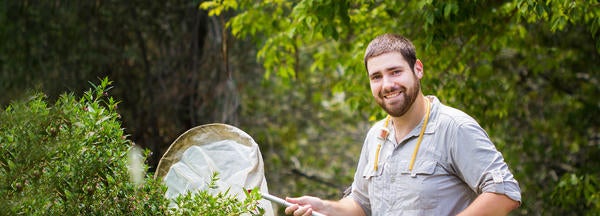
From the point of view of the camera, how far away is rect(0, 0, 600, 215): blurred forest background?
6.67 m

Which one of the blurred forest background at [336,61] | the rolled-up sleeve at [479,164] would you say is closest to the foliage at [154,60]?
the blurred forest background at [336,61]

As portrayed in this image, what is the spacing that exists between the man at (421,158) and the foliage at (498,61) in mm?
1760

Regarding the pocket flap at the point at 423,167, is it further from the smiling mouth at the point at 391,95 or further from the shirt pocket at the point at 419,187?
the smiling mouth at the point at 391,95

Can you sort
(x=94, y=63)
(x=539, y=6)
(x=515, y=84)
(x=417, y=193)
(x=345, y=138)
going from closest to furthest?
(x=417, y=193), (x=539, y=6), (x=94, y=63), (x=515, y=84), (x=345, y=138)

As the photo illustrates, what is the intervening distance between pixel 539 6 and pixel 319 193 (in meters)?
7.66

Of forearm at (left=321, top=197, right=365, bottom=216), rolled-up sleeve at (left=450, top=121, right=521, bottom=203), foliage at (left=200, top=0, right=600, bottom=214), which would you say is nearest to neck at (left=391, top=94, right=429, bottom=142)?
rolled-up sleeve at (left=450, top=121, right=521, bottom=203)

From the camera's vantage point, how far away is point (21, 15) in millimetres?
7141

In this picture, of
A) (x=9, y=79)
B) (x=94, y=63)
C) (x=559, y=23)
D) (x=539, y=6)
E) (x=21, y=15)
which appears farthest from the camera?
(x=94, y=63)

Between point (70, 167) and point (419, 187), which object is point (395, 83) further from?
point (70, 167)

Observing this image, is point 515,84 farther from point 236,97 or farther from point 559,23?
point 559,23

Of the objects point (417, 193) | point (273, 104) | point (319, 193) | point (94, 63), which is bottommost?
point (319, 193)

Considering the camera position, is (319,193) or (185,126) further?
(319,193)

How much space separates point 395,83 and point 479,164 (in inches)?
17.4

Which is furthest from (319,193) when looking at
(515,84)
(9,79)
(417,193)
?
(417,193)
